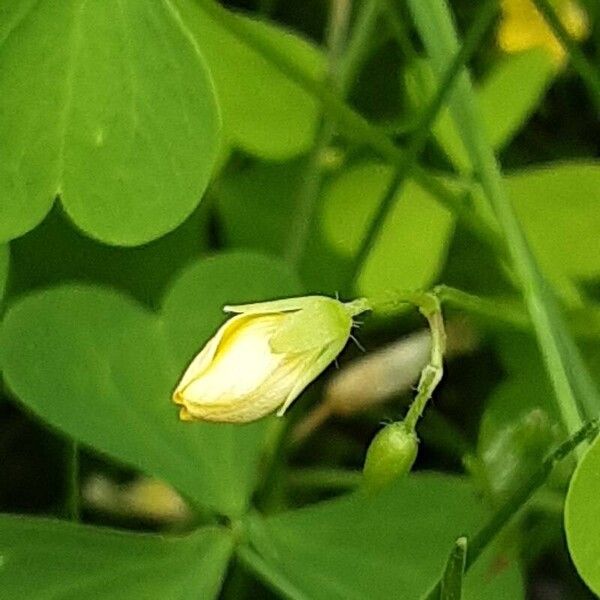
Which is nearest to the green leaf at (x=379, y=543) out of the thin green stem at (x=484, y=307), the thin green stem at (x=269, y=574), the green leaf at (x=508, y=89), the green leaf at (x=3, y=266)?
the thin green stem at (x=269, y=574)

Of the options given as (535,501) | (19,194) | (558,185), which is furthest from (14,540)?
(558,185)

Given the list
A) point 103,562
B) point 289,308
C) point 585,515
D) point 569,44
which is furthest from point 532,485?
point 569,44

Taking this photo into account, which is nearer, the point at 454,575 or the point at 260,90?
the point at 454,575

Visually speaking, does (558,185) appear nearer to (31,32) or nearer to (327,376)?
(327,376)

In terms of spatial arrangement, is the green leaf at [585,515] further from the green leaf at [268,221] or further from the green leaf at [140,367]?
the green leaf at [268,221]

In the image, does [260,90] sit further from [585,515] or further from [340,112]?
[585,515]

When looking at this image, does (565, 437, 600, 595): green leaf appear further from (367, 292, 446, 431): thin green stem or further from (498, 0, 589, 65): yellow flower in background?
(498, 0, 589, 65): yellow flower in background

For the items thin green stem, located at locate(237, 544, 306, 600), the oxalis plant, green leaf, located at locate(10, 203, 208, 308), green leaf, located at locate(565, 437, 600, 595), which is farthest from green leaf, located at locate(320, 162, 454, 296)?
green leaf, located at locate(565, 437, 600, 595)
